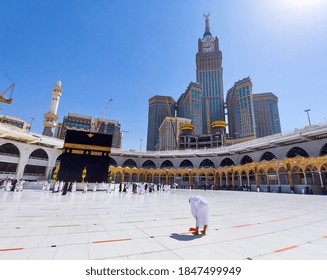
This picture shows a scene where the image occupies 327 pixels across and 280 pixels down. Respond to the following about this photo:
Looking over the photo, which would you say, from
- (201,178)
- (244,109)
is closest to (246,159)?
(201,178)

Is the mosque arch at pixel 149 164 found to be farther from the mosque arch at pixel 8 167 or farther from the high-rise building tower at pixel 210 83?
the high-rise building tower at pixel 210 83

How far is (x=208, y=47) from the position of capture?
117 meters

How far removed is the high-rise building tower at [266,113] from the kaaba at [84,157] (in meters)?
86.5

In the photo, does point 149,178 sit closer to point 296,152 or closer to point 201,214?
point 296,152

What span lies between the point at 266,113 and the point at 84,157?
94.0 metres

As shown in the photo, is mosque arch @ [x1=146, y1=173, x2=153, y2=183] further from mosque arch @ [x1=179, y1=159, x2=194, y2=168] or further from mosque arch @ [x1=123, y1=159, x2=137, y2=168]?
mosque arch @ [x1=179, y1=159, x2=194, y2=168]

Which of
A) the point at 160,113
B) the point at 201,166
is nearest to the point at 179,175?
the point at 201,166

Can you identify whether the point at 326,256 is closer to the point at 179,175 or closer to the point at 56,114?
the point at 179,175

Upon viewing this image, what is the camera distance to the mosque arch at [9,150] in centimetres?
2723

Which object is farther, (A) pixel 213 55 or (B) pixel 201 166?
(A) pixel 213 55

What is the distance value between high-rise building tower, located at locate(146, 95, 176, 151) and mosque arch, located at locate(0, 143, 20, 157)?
289 ft

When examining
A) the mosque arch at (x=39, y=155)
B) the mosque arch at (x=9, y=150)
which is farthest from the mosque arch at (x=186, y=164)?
the mosque arch at (x=9, y=150)
